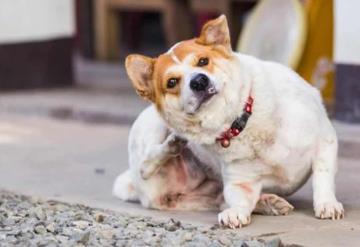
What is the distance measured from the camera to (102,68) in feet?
41.3

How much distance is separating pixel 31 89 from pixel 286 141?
5.95 m

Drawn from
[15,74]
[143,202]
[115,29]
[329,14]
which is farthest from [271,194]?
[115,29]

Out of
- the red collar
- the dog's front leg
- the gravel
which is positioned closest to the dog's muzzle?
the red collar

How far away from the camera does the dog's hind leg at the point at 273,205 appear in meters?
5.71

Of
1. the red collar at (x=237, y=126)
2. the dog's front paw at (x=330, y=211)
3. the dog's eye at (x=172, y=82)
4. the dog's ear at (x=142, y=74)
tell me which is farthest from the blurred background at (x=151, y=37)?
the dog's eye at (x=172, y=82)

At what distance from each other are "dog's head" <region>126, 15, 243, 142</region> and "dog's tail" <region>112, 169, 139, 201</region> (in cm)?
104

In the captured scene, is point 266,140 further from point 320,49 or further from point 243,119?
point 320,49

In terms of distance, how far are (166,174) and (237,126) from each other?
843 millimetres

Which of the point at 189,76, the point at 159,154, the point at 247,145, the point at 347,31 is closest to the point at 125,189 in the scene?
the point at 159,154

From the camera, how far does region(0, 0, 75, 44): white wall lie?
10.8 meters

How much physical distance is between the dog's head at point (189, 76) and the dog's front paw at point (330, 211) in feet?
2.44

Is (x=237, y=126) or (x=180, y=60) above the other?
(x=180, y=60)

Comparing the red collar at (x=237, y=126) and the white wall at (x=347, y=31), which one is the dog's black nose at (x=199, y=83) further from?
the white wall at (x=347, y=31)

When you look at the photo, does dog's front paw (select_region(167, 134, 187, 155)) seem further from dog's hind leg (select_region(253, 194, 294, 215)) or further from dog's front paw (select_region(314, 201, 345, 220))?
dog's front paw (select_region(314, 201, 345, 220))
